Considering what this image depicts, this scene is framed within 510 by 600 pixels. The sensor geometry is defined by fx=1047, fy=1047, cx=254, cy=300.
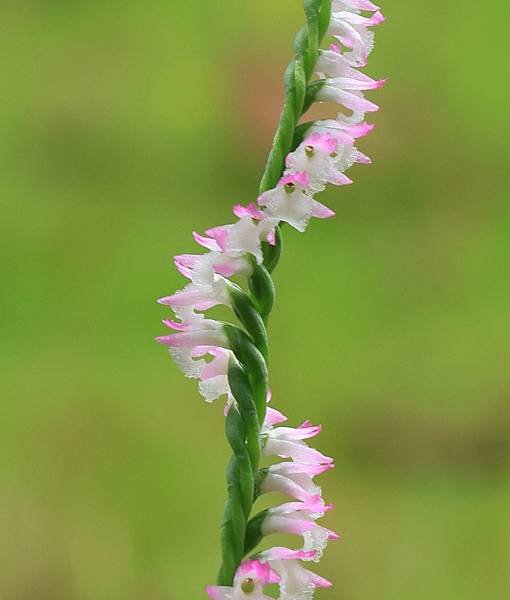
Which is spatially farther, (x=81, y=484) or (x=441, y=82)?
(x=441, y=82)

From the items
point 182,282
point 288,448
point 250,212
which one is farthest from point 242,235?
point 182,282

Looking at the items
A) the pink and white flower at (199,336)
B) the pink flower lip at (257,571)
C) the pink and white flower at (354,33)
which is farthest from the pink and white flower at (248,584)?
the pink and white flower at (354,33)

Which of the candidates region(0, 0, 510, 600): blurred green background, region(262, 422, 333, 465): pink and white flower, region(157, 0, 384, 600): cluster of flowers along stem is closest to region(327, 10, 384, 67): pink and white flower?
region(157, 0, 384, 600): cluster of flowers along stem

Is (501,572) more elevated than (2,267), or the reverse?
(2,267)

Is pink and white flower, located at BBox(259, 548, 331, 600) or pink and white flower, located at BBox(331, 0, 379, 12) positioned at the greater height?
pink and white flower, located at BBox(331, 0, 379, 12)

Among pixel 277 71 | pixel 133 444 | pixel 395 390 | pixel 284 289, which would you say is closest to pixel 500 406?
pixel 395 390

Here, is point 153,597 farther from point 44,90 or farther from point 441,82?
point 441,82

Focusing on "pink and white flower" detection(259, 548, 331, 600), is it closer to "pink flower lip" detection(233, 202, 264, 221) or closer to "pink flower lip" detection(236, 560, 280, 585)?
"pink flower lip" detection(236, 560, 280, 585)
